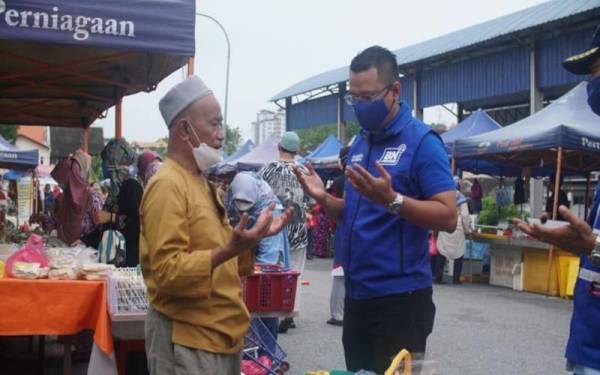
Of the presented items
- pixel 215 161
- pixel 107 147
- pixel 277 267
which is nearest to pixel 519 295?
pixel 277 267

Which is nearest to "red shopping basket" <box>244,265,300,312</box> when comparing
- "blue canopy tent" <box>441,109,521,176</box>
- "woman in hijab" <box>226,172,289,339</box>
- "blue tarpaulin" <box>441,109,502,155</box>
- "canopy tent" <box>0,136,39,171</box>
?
"woman in hijab" <box>226,172,289,339</box>

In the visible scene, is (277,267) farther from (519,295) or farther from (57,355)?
(519,295)

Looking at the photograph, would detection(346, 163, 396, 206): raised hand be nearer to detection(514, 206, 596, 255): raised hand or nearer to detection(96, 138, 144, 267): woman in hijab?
detection(514, 206, 596, 255): raised hand

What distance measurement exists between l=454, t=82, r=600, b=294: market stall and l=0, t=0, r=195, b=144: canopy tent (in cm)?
657

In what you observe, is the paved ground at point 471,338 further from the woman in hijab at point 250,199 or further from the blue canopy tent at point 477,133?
the blue canopy tent at point 477,133

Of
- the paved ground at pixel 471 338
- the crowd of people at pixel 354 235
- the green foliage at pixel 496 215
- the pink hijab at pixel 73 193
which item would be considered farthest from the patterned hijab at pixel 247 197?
the green foliage at pixel 496 215

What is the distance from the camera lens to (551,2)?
762 inches

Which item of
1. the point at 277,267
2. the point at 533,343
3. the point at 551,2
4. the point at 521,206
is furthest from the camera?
the point at 551,2

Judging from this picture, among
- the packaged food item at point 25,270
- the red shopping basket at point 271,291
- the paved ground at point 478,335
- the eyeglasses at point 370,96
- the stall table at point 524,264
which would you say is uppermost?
the eyeglasses at point 370,96

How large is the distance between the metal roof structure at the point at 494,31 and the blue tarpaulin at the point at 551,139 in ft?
14.5

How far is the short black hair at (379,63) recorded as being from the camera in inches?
119

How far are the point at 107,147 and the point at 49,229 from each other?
8.27 feet

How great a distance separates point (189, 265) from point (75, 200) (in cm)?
504

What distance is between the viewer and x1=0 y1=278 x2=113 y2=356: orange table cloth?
13.7 feet
